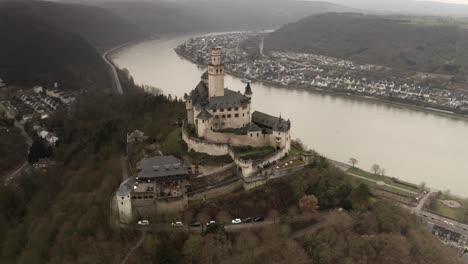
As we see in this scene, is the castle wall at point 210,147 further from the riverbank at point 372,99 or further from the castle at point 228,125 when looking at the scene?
the riverbank at point 372,99

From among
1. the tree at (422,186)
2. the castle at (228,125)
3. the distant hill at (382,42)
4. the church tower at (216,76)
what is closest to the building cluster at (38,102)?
the church tower at (216,76)

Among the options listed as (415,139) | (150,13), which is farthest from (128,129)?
(150,13)

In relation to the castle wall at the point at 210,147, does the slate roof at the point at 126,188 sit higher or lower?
lower

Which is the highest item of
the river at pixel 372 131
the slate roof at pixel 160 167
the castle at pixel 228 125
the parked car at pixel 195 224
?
the castle at pixel 228 125

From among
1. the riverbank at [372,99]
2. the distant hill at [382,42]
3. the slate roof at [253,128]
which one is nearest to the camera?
the slate roof at [253,128]

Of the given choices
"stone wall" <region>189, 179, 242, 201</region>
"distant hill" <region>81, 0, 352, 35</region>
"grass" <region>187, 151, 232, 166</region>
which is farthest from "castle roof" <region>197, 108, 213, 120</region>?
"distant hill" <region>81, 0, 352, 35</region>

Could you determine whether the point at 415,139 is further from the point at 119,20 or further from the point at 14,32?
the point at 119,20

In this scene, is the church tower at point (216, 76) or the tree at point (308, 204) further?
the church tower at point (216, 76)
